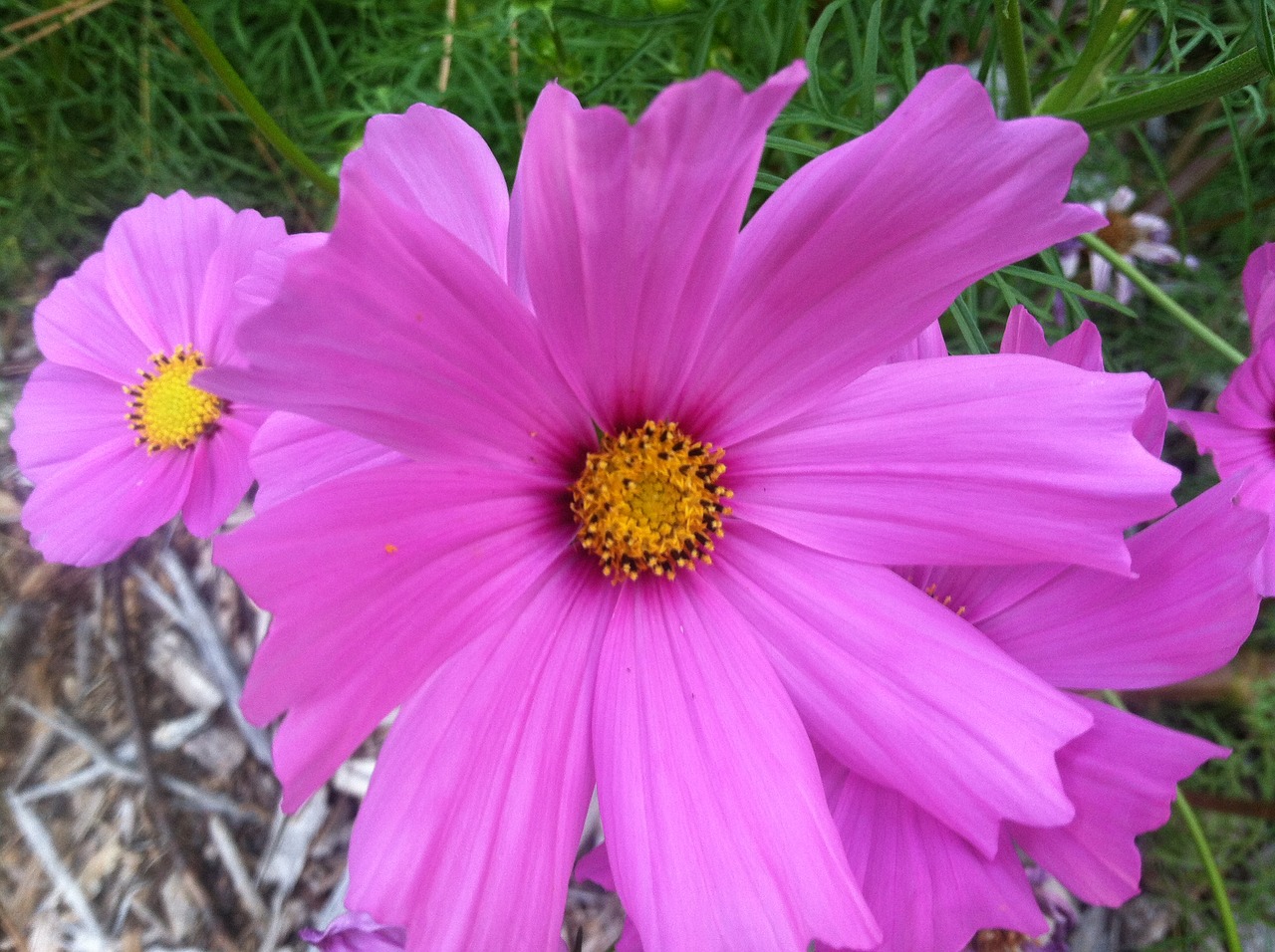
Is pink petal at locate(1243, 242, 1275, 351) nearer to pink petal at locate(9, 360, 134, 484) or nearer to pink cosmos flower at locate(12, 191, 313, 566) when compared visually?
pink cosmos flower at locate(12, 191, 313, 566)

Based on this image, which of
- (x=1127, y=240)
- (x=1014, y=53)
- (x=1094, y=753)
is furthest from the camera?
(x=1127, y=240)

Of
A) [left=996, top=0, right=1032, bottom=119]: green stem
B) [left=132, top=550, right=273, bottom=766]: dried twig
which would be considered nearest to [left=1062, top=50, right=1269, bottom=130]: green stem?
[left=996, top=0, right=1032, bottom=119]: green stem

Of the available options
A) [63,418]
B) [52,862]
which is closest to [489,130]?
[63,418]

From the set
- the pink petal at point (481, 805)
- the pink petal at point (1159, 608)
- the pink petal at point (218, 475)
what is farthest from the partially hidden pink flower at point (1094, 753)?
the pink petal at point (218, 475)

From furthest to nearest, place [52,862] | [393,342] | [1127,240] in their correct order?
[52,862] < [1127,240] < [393,342]

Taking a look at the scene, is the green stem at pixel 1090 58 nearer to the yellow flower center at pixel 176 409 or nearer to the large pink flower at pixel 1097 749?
the large pink flower at pixel 1097 749

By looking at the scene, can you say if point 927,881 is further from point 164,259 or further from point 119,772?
point 119,772

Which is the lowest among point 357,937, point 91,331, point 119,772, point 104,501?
point 119,772

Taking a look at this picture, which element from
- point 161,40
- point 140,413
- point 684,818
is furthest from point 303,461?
point 161,40
